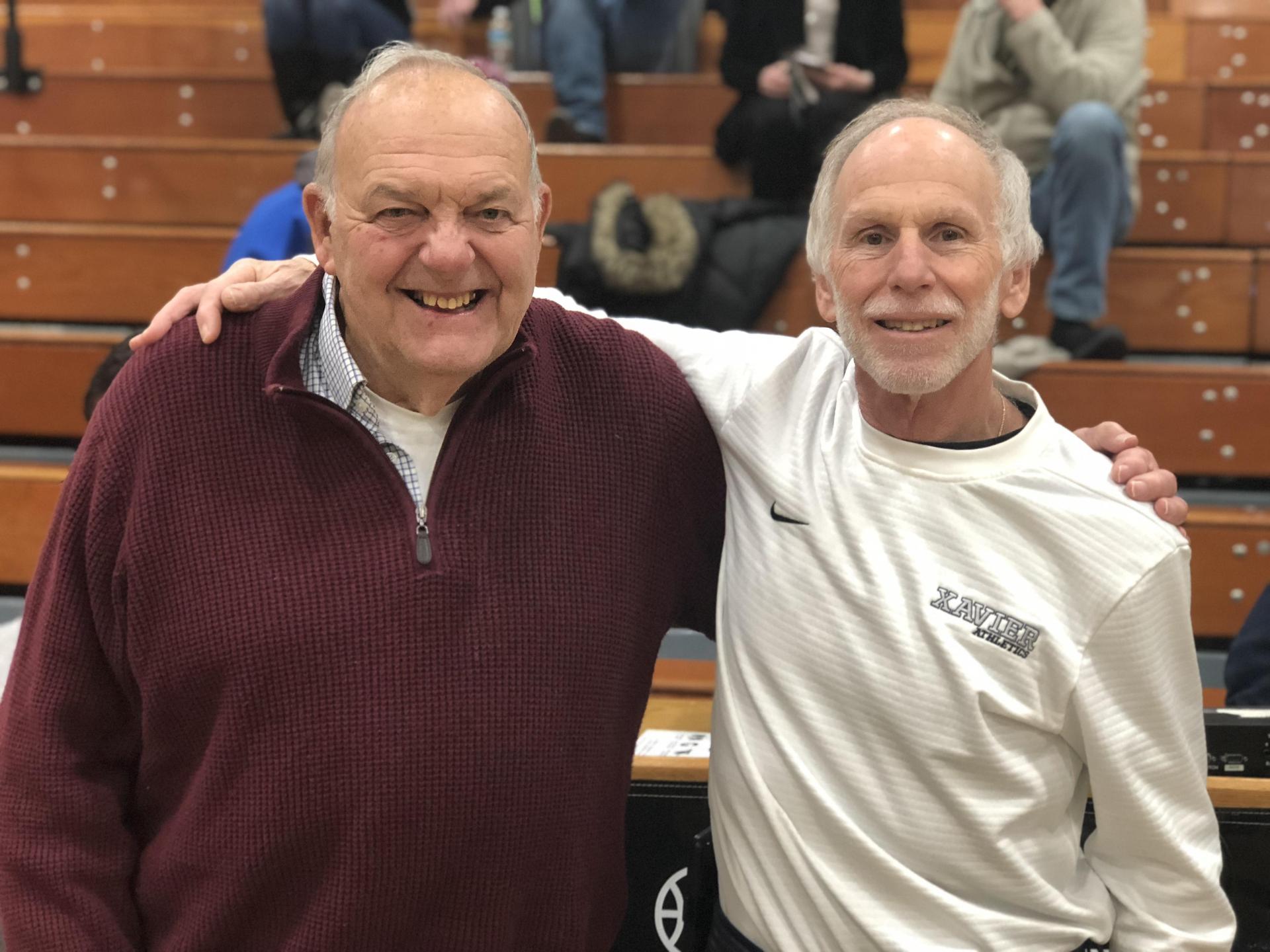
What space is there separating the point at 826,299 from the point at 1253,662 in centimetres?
97

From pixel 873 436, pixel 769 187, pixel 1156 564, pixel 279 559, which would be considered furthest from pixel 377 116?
pixel 769 187

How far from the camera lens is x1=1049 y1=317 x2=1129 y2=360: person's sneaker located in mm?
3424

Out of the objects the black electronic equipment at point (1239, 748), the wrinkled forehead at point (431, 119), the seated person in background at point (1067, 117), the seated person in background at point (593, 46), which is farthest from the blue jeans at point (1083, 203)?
the wrinkled forehead at point (431, 119)

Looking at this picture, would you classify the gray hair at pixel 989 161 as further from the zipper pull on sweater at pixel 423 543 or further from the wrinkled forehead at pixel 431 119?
the zipper pull on sweater at pixel 423 543

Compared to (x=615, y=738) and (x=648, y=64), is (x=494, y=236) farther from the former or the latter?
(x=648, y=64)

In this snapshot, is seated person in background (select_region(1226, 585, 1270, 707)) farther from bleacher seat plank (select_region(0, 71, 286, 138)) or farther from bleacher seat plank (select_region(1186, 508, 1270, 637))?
bleacher seat plank (select_region(0, 71, 286, 138))

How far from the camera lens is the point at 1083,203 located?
339 cm

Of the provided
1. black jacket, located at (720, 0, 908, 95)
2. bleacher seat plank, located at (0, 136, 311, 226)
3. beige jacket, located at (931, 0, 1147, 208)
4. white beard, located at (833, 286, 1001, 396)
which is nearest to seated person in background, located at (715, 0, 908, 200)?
black jacket, located at (720, 0, 908, 95)

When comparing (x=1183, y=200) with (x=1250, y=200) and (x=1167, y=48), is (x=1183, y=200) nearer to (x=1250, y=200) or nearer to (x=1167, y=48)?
(x=1250, y=200)

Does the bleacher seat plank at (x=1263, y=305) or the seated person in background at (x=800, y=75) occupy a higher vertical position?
the seated person in background at (x=800, y=75)

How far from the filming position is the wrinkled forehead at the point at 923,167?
4.46 feet

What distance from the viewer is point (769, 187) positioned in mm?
3871

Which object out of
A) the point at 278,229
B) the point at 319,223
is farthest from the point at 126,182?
the point at 319,223

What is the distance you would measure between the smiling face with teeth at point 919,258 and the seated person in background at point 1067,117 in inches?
79.9
